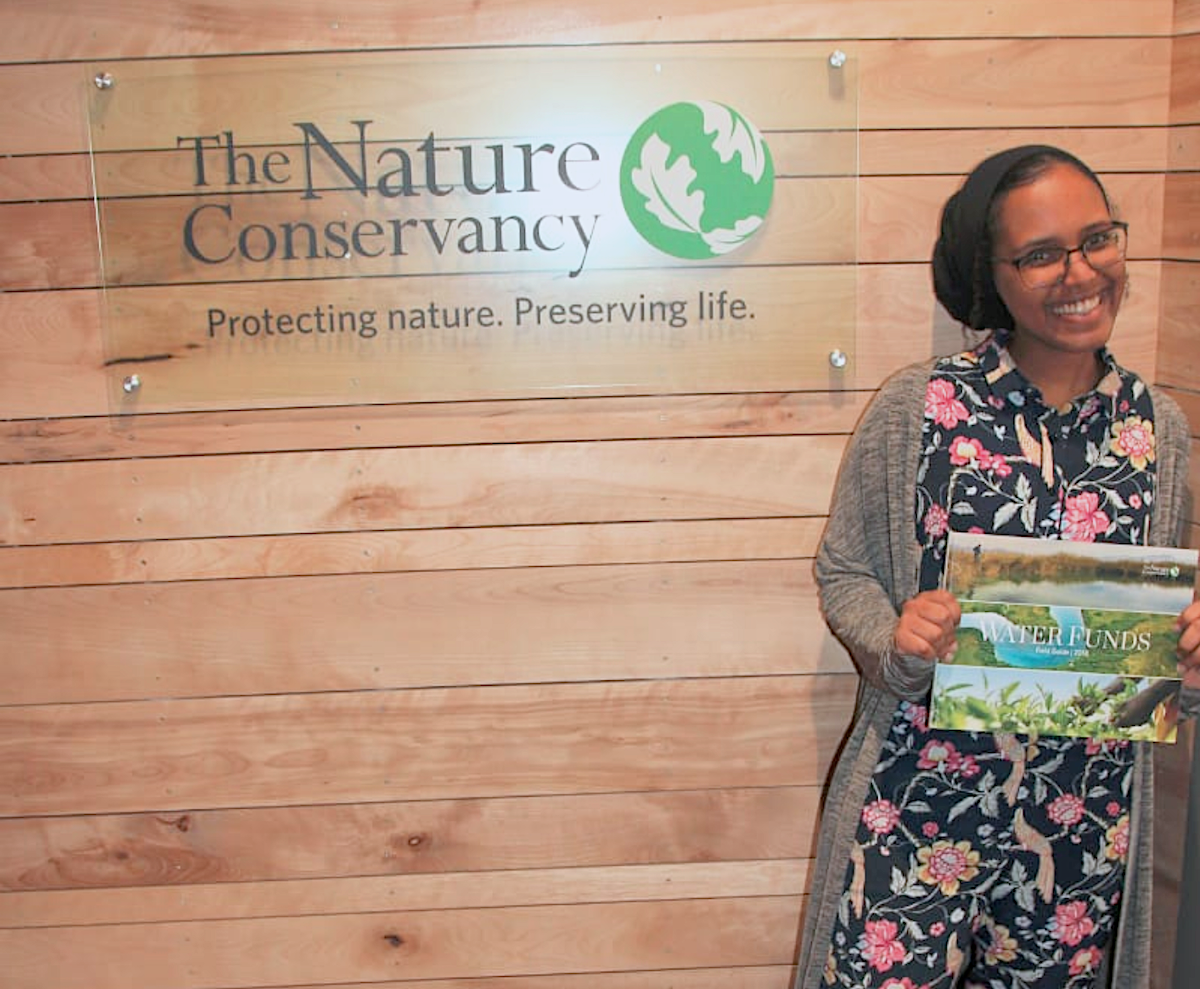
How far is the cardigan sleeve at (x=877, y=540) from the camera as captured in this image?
153 cm

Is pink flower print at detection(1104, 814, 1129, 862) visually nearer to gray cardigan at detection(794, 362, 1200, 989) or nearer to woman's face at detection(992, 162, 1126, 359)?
gray cardigan at detection(794, 362, 1200, 989)

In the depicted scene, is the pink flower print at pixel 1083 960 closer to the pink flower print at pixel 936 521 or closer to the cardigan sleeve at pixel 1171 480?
the cardigan sleeve at pixel 1171 480

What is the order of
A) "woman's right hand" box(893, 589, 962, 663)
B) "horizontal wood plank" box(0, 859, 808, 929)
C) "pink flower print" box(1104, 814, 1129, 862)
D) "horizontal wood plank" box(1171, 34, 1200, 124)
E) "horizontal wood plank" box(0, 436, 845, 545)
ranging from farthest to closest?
1. "horizontal wood plank" box(0, 859, 808, 929)
2. "horizontal wood plank" box(0, 436, 845, 545)
3. "horizontal wood plank" box(1171, 34, 1200, 124)
4. "pink flower print" box(1104, 814, 1129, 862)
5. "woman's right hand" box(893, 589, 962, 663)

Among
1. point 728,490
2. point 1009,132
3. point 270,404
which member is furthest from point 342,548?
point 1009,132

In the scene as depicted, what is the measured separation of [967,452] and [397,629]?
0.91 metres

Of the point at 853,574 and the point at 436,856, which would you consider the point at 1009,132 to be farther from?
the point at 436,856

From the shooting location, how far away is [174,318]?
6.23 feet

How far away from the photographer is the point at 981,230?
60.6 inches

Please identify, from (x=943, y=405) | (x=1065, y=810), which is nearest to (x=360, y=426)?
(x=943, y=405)

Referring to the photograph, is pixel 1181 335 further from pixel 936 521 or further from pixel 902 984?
pixel 902 984

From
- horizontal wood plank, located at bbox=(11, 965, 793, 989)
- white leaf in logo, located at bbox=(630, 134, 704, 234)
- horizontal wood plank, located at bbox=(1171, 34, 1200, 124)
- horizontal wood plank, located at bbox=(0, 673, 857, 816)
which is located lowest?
horizontal wood plank, located at bbox=(11, 965, 793, 989)

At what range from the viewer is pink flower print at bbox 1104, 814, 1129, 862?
1556mm

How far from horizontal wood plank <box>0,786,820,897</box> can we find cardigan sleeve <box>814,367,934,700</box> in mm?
537

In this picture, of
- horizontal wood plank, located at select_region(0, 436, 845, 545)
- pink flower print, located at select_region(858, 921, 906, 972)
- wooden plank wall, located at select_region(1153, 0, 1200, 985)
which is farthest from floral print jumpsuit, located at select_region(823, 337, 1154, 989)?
horizontal wood plank, located at select_region(0, 436, 845, 545)
